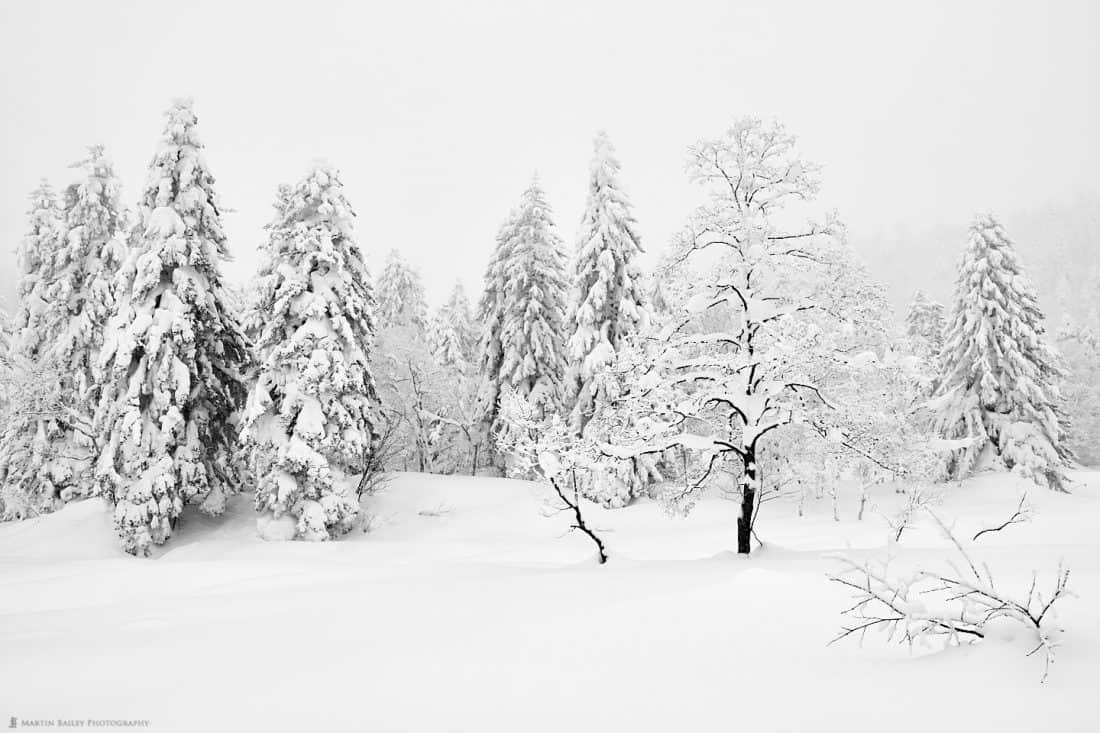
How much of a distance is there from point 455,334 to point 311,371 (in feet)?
73.9

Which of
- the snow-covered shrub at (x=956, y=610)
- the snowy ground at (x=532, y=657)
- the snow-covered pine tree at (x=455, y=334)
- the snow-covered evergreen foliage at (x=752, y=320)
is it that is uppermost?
the snow-covered pine tree at (x=455, y=334)

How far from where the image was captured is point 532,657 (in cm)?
544

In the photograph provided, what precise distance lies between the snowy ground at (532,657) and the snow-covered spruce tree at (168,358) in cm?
805

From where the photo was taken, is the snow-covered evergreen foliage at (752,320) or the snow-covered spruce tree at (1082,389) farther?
the snow-covered spruce tree at (1082,389)

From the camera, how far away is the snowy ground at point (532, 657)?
13.7 feet

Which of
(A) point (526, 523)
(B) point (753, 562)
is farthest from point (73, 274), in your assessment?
(B) point (753, 562)

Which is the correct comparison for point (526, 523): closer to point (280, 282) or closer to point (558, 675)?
point (280, 282)

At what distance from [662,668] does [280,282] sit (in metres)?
18.5

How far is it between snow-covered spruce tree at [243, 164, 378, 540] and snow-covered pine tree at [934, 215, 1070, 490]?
21.6 metres

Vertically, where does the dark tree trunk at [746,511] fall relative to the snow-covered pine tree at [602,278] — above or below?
below

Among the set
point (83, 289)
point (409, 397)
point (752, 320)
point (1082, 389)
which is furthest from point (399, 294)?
point (1082, 389)

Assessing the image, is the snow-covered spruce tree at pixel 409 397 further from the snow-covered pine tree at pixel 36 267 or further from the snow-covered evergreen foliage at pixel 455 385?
the snow-covered pine tree at pixel 36 267

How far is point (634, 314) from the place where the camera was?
79.9 ft

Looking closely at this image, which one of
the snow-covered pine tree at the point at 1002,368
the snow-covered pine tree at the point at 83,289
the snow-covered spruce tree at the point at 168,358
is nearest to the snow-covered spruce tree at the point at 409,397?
the snow-covered spruce tree at the point at 168,358
